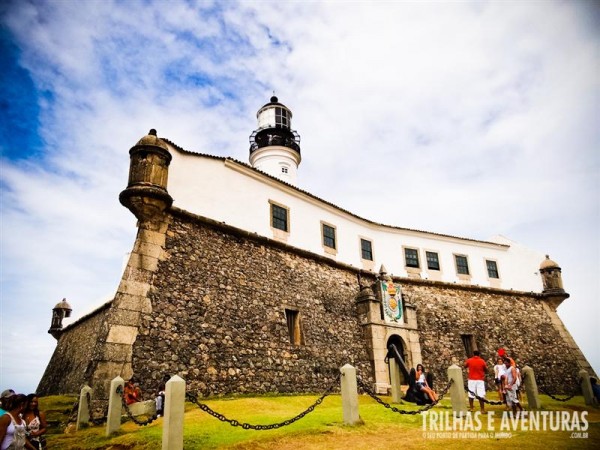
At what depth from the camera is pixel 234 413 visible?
28.9 feet

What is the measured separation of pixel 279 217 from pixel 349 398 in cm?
973

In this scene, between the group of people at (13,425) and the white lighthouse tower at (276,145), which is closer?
the group of people at (13,425)

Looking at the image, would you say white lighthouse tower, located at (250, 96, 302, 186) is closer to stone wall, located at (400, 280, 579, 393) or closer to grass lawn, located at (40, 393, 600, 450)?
stone wall, located at (400, 280, 579, 393)

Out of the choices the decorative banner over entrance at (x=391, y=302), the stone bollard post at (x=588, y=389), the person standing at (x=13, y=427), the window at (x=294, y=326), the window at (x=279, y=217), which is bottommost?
the stone bollard post at (x=588, y=389)

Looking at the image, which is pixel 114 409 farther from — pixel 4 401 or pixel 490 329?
pixel 490 329

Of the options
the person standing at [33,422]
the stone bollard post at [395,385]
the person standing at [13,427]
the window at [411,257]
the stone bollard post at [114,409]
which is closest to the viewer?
the person standing at [13,427]

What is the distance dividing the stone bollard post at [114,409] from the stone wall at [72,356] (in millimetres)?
8806

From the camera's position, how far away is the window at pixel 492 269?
76.8ft

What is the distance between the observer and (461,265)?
896 inches

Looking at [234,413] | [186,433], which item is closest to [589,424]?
[234,413]

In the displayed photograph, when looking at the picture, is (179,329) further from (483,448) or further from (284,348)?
(483,448)

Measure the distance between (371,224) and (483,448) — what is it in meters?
15.4

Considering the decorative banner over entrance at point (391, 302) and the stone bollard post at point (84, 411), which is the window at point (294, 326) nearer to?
the decorative banner over entrance at point (391, 302)

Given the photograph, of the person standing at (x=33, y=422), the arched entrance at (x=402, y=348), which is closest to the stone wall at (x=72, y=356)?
the person standing at (x=33, y=422)
